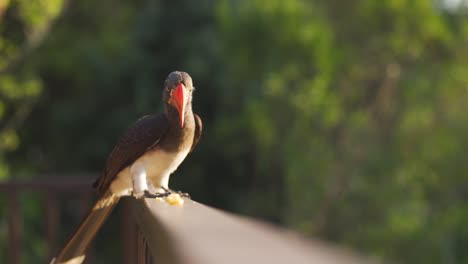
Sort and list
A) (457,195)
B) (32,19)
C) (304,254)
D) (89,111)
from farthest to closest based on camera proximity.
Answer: (457,195)
(89,111)
(32,19)
(304,254)

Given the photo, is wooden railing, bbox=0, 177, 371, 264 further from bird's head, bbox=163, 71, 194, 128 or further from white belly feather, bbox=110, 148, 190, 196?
white belly feather, bbox=110, 148, 190, 196

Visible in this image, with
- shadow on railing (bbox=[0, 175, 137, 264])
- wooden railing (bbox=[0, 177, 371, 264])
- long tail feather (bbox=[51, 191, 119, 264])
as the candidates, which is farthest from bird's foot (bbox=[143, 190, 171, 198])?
shadow on railing (bbox=[0, 175, 137, 264])

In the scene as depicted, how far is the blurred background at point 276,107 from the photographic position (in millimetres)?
13844

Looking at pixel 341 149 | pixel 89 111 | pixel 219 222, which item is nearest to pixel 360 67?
pixel 341 149

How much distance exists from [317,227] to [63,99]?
5.82m

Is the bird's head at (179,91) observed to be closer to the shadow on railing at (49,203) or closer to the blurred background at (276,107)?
the shadow on railing at (49,203)

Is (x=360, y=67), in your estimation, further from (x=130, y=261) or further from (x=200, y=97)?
(x=130, y=261)

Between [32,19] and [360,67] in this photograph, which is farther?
[360,67]

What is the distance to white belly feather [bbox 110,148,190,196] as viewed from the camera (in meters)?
2.21

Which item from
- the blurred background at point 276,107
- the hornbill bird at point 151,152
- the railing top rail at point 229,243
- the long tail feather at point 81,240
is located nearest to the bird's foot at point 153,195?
the hornbill bird at point 151,152

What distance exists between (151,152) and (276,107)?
11.7 meters

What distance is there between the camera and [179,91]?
2.00 m

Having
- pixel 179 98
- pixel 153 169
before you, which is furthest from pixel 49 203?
pixel 179 98

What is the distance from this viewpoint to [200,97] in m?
14.1
